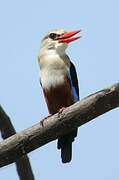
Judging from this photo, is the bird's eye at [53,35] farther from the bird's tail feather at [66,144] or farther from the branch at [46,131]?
the branch at [46,131]

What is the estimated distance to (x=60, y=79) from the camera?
589cm

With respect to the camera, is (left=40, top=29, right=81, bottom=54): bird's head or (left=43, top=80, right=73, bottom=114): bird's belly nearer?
(left=43, top=80, right=73, bottom=114): bird's belly

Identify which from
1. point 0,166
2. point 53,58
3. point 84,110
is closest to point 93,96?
point 84,110

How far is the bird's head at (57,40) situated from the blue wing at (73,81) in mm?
311

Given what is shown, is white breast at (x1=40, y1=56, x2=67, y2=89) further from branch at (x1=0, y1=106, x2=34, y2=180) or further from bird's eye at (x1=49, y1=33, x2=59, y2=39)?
branch at (x1=0, y1=106, x2=34, y2=180)

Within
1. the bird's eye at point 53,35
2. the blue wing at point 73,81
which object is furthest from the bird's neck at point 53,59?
the bird's eye at point 53,35

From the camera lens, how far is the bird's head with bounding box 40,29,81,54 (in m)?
6.26

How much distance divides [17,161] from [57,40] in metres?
2.30

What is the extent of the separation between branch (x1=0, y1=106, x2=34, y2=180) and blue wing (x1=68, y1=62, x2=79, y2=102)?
4.66 ft

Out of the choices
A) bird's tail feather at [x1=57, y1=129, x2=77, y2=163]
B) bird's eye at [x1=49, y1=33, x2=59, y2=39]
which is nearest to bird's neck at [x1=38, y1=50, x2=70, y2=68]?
bird's eye at [x1=49, y1=33, x2=59, y2=39]

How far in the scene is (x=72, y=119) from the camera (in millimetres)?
4266

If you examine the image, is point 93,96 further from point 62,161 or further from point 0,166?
point 62,161

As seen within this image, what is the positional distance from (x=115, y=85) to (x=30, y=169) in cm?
162

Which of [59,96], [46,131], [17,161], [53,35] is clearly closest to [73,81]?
[59,96]
